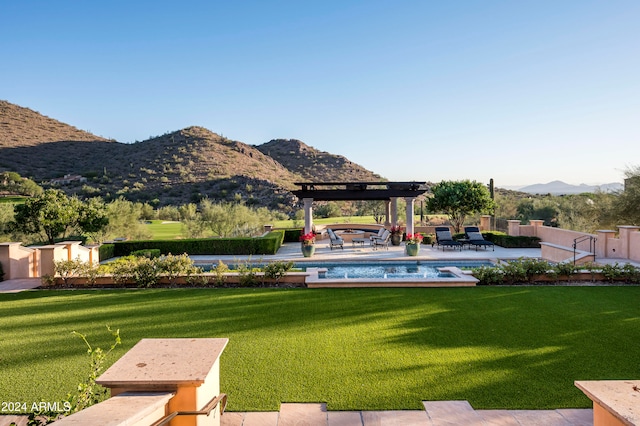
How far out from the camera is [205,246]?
1644 centimetres

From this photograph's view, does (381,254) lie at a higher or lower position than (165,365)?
lower

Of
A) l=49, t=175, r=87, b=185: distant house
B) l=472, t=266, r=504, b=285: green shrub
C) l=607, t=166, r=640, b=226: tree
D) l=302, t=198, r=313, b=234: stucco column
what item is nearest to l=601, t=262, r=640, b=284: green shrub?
l=472, t=266, r=504, b=285: green shrub

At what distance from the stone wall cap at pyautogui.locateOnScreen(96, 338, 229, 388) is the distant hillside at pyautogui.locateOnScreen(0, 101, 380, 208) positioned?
3746cm

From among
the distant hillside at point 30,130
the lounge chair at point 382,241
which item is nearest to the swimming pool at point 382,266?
the lounge chair at point 382,241

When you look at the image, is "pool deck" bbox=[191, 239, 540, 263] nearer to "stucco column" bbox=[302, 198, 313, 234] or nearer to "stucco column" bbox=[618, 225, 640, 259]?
"stucco column" bbox=[302, 198, 313, 234]

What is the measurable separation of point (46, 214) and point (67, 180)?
3114cm

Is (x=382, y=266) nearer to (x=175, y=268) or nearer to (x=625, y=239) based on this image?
A: (x=175, y=268)

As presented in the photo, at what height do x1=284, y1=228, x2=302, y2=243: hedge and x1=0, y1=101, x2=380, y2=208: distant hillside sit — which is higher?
x1=0, y1=101, x2=380, y2=208: distant hillside

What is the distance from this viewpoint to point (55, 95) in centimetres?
4016

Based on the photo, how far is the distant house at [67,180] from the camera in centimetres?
3988

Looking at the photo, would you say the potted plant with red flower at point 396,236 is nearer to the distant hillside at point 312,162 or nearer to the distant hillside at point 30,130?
the distant hillside at point 312,162

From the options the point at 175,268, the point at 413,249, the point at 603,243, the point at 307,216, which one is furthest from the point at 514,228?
the point at 175,268

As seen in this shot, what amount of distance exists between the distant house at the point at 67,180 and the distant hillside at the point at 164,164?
1.18 feet

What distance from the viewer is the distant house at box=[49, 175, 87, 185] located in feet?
131
